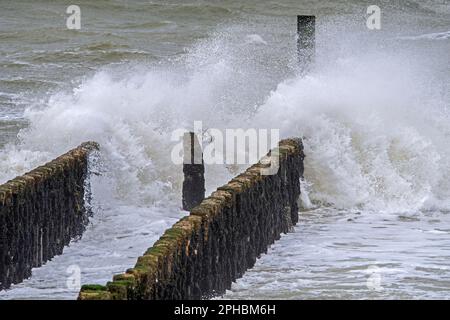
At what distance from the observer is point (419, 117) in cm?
1783

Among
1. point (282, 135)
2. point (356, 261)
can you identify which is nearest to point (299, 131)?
point (282, 135)

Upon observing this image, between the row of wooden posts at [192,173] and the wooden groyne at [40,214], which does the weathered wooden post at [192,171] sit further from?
the wooden groyne at [40,214]

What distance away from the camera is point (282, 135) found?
629 inches

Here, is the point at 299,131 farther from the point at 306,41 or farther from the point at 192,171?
the point at 306,41

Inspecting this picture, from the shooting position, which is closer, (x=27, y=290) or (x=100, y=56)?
(x=27, y=290)

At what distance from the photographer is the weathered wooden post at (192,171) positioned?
13.1 meters

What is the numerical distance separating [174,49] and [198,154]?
16707mm

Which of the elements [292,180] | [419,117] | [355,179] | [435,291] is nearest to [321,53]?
[419,117]

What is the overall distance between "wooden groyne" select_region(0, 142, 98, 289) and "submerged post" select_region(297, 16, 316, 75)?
689cm

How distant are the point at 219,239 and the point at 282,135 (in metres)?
6.07

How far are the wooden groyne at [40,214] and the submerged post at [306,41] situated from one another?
271 inches

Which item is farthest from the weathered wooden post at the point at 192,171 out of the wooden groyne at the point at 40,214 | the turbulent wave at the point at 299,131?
the turbulent wave at the point at 299,131
